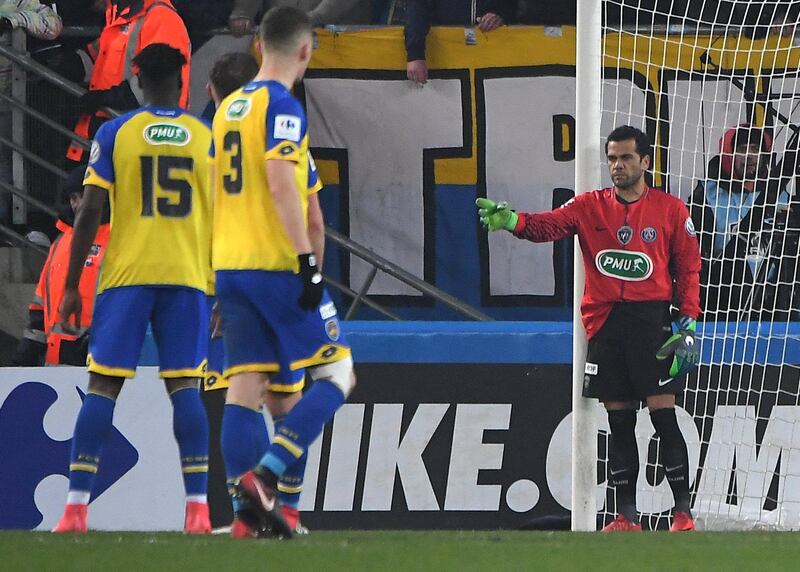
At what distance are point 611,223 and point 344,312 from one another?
255 centimetres

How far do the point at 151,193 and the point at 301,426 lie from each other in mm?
1221

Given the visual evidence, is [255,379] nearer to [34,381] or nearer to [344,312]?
[34,381]

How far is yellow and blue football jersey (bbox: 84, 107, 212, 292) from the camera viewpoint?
5863 mm

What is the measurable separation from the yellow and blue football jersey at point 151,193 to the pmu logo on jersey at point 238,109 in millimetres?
516

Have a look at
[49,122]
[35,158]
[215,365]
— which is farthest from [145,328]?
[35,158]

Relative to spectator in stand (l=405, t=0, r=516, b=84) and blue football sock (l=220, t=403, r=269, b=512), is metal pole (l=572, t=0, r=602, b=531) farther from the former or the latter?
blue football sock (l=220, t=403, r=269, b=512)

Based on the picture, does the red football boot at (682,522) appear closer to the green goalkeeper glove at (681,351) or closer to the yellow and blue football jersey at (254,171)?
the green goalkeeper glove at (681,351)

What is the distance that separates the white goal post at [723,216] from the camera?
777 cm

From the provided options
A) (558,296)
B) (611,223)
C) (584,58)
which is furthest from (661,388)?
(558,296)

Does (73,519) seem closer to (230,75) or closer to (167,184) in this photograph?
(167,184)

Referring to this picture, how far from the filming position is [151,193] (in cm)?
589

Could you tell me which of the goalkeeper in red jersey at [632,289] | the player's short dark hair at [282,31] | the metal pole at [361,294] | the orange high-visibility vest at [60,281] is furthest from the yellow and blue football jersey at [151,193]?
the metal pole at [361,294]

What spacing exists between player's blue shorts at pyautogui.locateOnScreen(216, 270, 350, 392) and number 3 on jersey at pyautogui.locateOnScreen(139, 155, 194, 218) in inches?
22.5

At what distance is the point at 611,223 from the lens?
7434 mm
